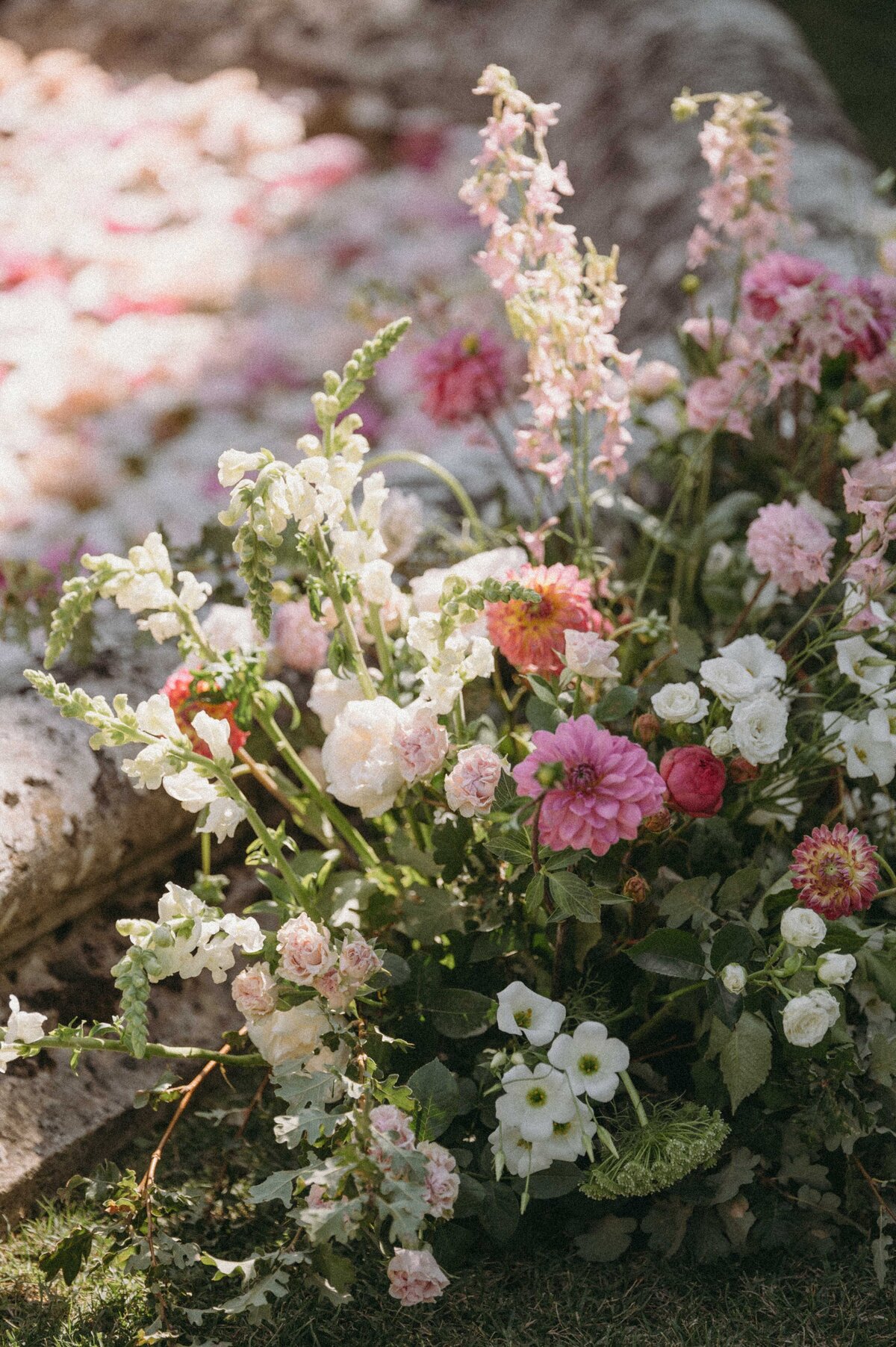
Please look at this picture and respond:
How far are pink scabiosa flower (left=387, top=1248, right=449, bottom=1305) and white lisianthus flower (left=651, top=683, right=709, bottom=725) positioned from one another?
414 mm

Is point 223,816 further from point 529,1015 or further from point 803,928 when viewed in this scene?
point 803,928

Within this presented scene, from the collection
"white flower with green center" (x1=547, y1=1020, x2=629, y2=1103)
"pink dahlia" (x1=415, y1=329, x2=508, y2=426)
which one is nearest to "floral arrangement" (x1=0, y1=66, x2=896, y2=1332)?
"white flower with green center" (x1=547, y1=1020, x2=629, y2=1103)

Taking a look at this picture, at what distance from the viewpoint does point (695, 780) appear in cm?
85

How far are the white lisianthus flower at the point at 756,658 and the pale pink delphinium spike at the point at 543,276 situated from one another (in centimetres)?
22

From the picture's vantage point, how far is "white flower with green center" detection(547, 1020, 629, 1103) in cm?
82

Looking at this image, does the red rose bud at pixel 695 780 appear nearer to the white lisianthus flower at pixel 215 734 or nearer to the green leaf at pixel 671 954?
the green leaf at pixel 671 954

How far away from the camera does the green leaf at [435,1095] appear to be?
2.78 feet

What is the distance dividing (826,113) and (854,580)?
1539mm

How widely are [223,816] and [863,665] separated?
1.63ft

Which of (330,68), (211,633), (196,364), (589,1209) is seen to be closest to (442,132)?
(330,68)

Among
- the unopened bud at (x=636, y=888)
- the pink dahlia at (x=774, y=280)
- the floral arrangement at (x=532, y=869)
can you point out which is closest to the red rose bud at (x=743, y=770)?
the floral arrangement at (x=532, y=869)

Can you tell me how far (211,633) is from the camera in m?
1.05

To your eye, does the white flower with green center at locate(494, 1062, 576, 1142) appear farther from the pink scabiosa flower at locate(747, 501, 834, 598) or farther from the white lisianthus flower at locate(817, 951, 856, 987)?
the pink scabiosa flower at locate(747, 501, 834, 598)

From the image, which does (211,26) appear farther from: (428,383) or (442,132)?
(428,383)
